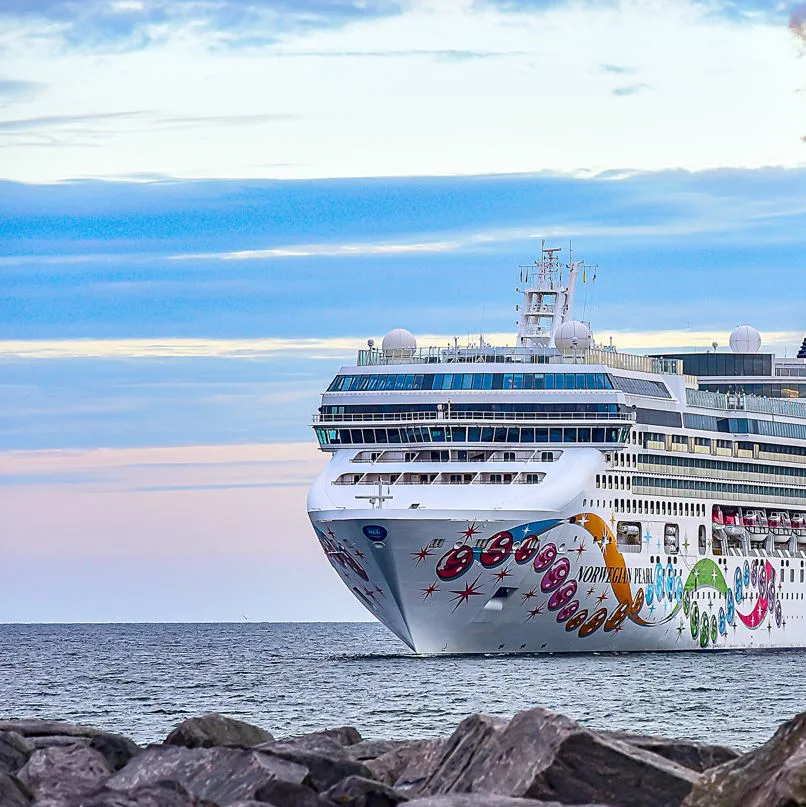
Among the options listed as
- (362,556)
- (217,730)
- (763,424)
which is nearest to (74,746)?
(217,730)

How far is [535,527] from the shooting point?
5791 centimetres

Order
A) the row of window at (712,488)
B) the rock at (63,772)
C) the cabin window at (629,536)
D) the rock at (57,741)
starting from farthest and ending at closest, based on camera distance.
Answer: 1. the row of window at (712,488)
2. the cabin window at (629,536)
3. the rock at (57,741)
4. the rock at (63,772)

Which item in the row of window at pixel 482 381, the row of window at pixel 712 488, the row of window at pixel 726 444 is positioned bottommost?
the row of window at pixel 712 488

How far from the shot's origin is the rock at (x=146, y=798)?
17.6 metres

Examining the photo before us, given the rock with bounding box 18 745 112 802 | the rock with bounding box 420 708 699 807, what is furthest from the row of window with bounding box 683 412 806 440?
the rock with bounding box 420 708 699 807

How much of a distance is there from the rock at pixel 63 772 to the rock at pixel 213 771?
411 millimetres

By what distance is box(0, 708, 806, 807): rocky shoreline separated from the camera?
16.9 metres

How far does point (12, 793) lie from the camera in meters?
19.2

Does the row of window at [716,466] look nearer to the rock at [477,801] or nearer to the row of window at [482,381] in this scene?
the row of window at [482,381]

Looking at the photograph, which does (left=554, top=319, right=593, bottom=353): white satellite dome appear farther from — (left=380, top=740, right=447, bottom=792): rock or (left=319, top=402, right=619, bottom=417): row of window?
(left=380, top=740, right=447, bottom=792): rock

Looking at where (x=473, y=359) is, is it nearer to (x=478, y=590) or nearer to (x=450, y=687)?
(x=478, y=590)

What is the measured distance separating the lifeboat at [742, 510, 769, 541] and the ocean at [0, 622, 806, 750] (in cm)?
418

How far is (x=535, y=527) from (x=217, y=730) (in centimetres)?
3550

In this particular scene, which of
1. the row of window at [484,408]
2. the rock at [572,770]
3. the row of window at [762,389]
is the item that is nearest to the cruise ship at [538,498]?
the row of window at [484,408]
